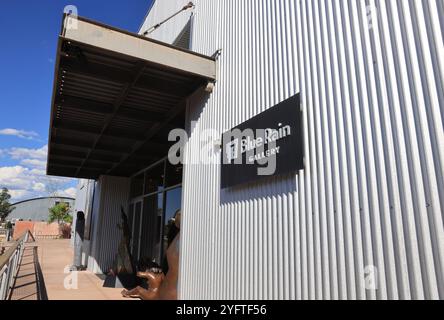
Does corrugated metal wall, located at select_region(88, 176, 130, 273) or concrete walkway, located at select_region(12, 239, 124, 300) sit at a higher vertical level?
corrugated metal wall, located at select_region(88, 176, 130, 273)

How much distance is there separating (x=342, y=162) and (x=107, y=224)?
11854 mm

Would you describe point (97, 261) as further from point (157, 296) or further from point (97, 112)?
point (97, 112)

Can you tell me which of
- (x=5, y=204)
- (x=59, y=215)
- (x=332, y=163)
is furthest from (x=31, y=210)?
(x=332, y=163)

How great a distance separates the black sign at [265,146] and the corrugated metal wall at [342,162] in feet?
0.35

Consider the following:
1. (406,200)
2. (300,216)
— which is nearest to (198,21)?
(300,216)

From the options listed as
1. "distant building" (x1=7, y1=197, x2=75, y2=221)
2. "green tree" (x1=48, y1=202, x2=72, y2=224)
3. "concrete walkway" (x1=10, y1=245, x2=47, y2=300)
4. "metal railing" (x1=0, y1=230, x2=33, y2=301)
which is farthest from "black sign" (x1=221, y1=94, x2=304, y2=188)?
"distant building" (x1=7, y1=197, x2=75, y2=221)

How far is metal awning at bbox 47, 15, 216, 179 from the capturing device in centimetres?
457

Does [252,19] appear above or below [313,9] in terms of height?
above

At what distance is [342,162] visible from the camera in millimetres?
2781

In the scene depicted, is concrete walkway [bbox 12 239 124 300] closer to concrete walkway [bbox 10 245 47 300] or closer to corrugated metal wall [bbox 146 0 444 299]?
concrete walkway [bbox 10 245 47 300]

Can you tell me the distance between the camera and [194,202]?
5.41 m

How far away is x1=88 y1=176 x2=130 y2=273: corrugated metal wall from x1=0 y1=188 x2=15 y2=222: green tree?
199 ft

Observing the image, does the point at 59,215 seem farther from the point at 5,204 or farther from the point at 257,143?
the point at 257,143

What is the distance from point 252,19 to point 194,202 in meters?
2.82
